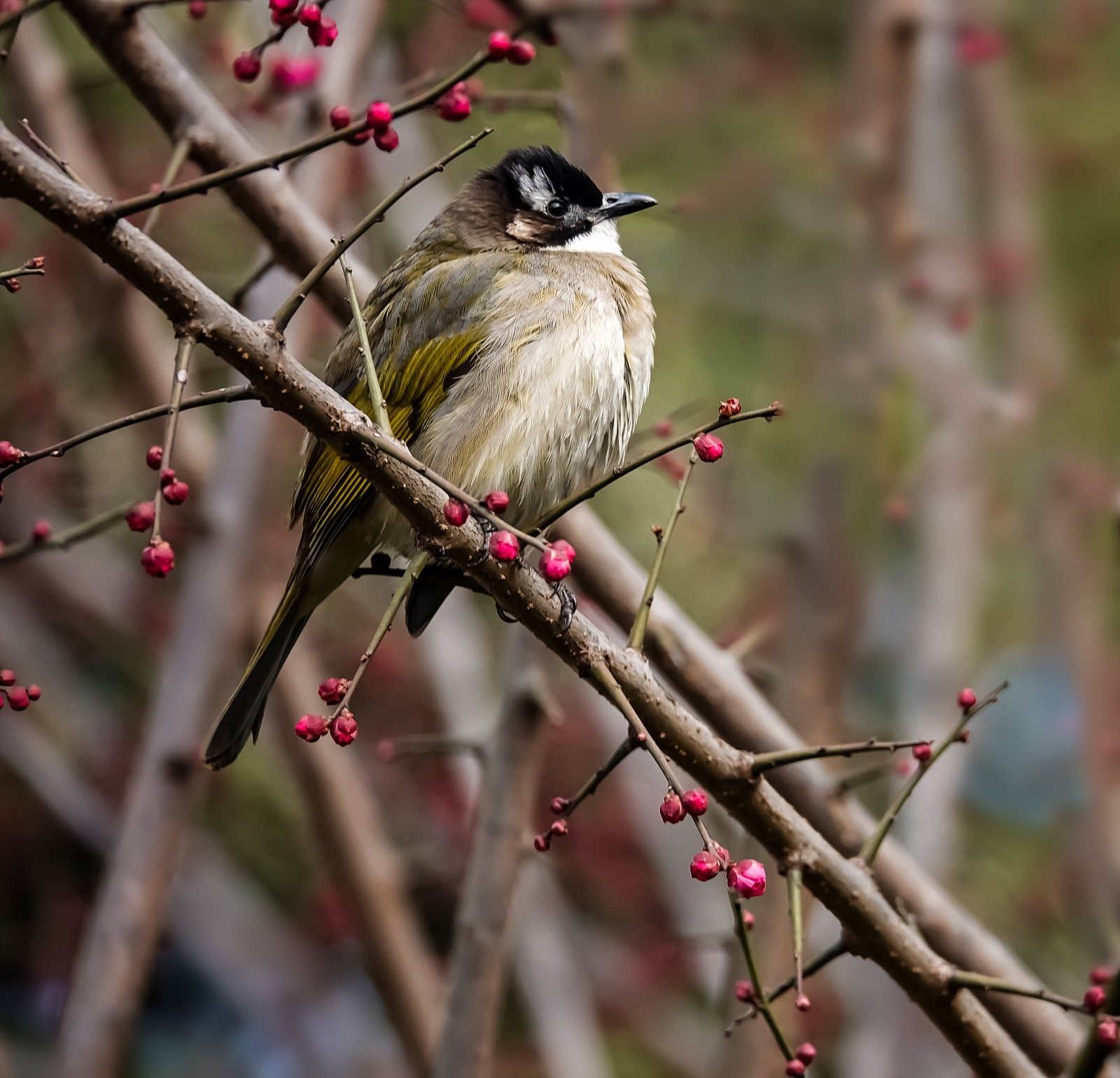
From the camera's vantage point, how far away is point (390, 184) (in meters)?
5.72

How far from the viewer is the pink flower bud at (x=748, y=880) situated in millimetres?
1905

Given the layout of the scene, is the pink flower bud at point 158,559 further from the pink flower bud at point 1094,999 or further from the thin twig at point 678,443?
the pink flower bud at point 1094,999

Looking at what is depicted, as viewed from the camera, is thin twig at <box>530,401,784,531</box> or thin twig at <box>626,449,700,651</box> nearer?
thin twig at <box>530,401,784,531</box>

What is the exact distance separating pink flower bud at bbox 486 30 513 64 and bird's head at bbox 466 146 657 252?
148cm

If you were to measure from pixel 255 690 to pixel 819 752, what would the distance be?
4.78ft

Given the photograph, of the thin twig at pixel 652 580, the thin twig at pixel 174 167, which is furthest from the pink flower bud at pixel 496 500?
the thin twig at pixel 174 167

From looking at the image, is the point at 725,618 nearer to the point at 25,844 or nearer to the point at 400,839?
the point at 400,839

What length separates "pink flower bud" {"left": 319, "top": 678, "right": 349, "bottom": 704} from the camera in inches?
76.2

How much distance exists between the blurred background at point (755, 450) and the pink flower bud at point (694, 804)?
1487 millimetres

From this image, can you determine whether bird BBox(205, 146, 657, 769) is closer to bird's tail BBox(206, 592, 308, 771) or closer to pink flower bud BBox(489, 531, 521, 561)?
bird's tail BBox(206, 592, 308, 771)

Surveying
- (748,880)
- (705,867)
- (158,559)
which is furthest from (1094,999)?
(158,559)

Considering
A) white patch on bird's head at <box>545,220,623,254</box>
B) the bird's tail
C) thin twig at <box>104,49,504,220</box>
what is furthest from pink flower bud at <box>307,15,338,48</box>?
white patch on bird's head at <box>545,220,623,254</box>

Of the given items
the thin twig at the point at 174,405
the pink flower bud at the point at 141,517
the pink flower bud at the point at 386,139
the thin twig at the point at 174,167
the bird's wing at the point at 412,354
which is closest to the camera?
the thin twig at the point at 174,405

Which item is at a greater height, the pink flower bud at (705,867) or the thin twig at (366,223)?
the thin twig at (366,223)
